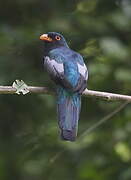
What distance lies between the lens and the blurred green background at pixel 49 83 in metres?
8.82

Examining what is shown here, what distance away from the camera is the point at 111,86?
900cm

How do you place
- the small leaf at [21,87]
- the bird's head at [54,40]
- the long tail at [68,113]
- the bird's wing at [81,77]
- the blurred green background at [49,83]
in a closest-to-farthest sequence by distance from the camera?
1. the long tail at [68,113]
2. the small leaf at [21,87]
3. the bird's wing at [81,77]
4. the bird's head at [54,40]
5. the blurred green background at [49,83]

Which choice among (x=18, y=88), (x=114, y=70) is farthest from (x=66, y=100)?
(x=114, y=70)

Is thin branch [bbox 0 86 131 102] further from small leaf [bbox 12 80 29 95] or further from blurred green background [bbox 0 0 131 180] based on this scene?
blurred green background [bbox 0 0 131 180]

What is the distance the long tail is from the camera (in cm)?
734

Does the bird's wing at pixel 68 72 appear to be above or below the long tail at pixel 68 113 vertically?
above

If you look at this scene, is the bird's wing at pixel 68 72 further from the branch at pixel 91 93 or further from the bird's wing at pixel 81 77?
the branch at pixel 91 93

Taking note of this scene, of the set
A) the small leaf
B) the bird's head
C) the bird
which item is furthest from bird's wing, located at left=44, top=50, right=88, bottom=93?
the bird's head

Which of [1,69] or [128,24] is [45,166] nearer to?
[1,69]

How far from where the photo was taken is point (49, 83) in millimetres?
8688

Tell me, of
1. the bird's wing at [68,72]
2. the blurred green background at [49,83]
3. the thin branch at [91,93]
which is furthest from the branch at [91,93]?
the blurred green background at [49,83]

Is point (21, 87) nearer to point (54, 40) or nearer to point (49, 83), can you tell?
point (49, 83)

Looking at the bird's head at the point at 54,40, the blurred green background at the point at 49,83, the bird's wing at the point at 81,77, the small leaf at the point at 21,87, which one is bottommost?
the blurred green background at the point at 49,83

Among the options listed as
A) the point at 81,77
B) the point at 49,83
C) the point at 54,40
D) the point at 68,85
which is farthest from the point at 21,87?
the point at 54,40
